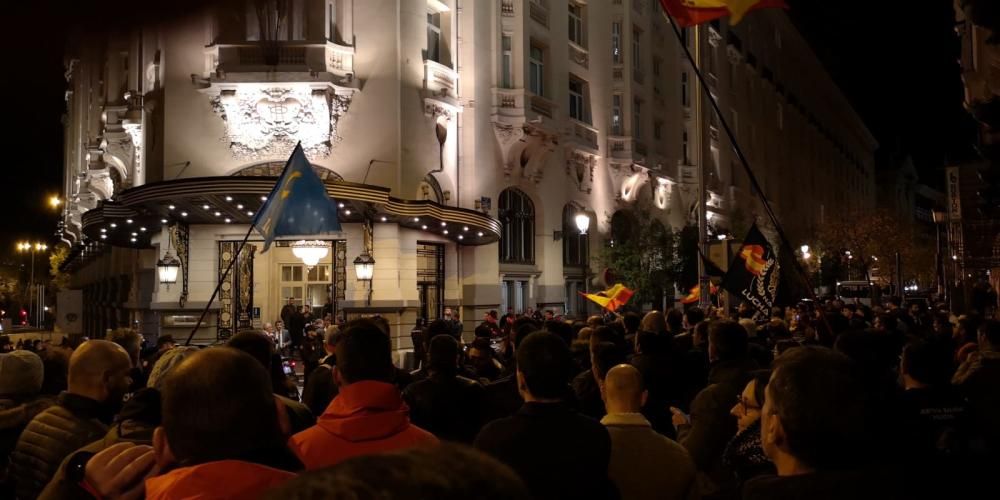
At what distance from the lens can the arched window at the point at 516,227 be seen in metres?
29.8

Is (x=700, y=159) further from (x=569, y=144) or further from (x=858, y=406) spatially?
(x=858, y=406)

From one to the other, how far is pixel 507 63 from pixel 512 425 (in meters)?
26.4

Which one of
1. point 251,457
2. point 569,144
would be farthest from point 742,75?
point 251,457

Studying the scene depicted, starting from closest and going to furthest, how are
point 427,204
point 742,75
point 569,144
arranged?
1. point 427,204
2. point 569,144
3. point 742,75

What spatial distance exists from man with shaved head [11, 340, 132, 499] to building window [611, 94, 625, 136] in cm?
3277

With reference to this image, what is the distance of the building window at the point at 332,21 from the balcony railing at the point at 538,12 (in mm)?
8710

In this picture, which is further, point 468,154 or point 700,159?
point 468,154

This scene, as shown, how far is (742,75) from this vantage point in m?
53.5

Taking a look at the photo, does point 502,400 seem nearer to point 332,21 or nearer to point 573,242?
point 332,21

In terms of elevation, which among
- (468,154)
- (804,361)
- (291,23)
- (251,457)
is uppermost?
A: (291,23)

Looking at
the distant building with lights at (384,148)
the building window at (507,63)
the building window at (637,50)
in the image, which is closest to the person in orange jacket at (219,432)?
the distant building with lights at (384,148)

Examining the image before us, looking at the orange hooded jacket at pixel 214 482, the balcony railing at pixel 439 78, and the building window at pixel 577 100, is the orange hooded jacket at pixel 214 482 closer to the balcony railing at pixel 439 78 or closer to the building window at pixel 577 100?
the balcony railing at pixel 439 78

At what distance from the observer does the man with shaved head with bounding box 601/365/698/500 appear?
13.4ft

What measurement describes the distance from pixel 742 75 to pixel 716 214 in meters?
10.7
